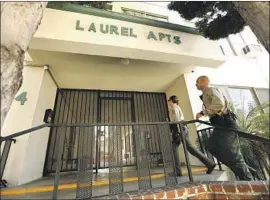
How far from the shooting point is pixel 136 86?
5277mm

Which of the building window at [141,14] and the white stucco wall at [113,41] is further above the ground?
the building window at [141,14]

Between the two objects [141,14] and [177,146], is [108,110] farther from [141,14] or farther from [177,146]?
[141,14]

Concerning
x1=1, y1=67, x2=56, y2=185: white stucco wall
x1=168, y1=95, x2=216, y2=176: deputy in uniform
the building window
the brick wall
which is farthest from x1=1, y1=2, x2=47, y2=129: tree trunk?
the building window

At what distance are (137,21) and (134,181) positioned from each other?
3109 mm

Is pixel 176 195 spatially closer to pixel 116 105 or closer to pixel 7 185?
pixel 7 185

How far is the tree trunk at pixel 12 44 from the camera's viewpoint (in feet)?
3.22

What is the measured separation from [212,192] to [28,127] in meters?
3.33

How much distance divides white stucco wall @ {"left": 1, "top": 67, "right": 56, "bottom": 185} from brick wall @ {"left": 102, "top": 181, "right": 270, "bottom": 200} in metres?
2.28

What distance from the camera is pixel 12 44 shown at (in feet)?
3.40

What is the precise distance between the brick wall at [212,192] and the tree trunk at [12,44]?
134 cm

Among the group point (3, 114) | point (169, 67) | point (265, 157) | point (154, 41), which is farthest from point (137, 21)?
point (265, 157)

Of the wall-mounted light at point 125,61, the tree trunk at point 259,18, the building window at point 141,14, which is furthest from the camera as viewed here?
the building window at point 141,14

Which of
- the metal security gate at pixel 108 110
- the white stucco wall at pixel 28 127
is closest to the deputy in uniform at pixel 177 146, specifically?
the metal security gate at pixel 108 110

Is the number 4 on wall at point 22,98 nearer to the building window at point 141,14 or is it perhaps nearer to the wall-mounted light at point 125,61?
the wall-mounted light at point 125,61
